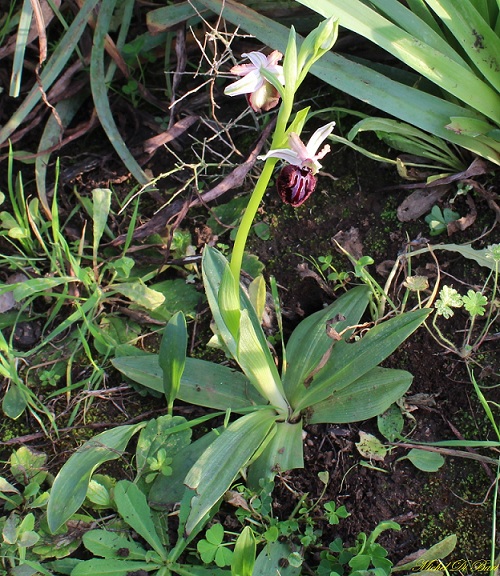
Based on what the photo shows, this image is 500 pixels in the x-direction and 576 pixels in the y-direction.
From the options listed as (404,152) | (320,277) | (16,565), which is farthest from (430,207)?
(16,565)

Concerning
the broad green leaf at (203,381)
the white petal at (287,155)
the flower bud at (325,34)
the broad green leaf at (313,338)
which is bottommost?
the broad green leaf at (203,381)

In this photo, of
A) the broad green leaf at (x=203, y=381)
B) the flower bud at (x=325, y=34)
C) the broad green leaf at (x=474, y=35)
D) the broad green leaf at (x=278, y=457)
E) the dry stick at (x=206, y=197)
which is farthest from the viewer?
the dry stick at (x=206, y=197)

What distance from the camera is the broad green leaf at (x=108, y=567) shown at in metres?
1.65

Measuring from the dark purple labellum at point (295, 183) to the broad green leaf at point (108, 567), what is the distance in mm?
1003

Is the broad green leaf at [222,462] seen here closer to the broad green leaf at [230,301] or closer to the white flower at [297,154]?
the broad green leaf at [230,301]

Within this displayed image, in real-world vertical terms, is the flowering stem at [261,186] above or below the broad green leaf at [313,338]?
above

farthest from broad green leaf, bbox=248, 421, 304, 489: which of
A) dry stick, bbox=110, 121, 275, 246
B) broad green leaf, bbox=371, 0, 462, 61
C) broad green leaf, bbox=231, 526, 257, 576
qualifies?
broad green leaf, bbox=371, 0, 462, 61

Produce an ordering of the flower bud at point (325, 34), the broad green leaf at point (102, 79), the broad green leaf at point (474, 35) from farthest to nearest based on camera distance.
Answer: the broad green leaf at point (102, 79)
the broad green leaf at point (474, 35)
the flower bud at point (325, 34)

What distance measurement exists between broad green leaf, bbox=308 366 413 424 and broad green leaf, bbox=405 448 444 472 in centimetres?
17

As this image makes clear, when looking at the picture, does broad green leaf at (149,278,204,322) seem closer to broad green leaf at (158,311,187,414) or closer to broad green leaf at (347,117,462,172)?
broad green leaf at (158,311,187,414)

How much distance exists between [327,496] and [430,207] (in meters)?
1.05

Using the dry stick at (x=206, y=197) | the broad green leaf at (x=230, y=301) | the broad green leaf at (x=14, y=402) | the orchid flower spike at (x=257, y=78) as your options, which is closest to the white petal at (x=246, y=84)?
the orchid flower spike at (x=257, y=78)

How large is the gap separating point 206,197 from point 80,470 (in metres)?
Answer: 1.04

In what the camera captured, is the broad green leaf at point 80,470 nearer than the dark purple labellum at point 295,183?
No
